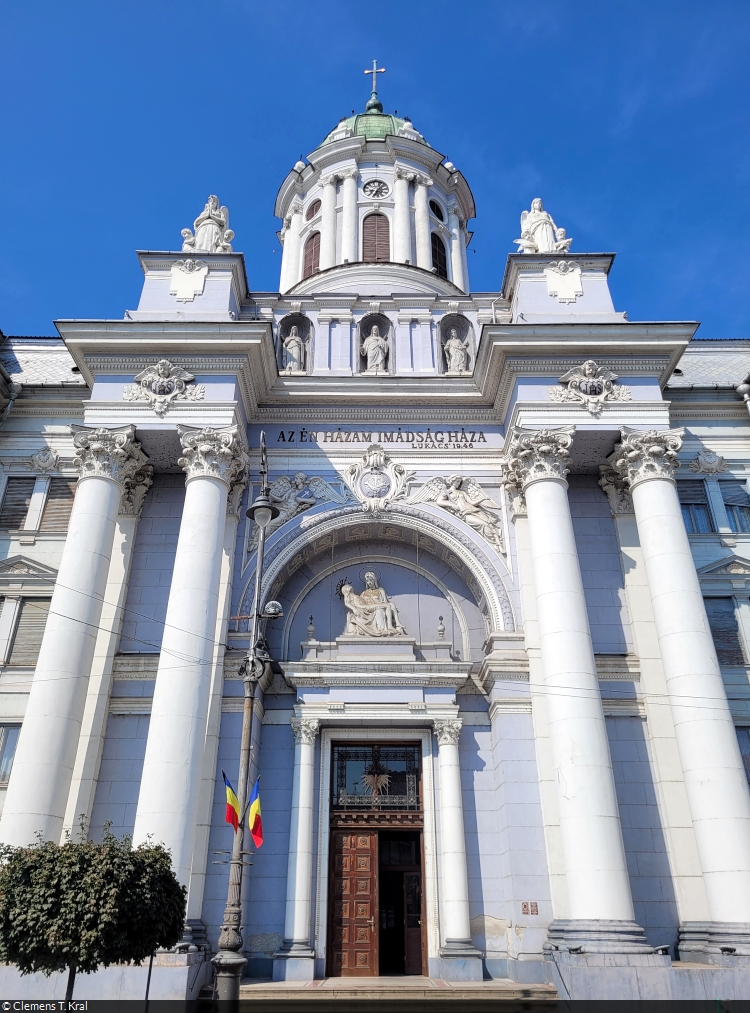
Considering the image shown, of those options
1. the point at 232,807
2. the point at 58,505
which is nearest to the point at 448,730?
the point at 232,807

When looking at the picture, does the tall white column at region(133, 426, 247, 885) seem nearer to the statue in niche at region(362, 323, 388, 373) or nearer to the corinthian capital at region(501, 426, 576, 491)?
the statue in niche at region(362, 323, 388, 373)

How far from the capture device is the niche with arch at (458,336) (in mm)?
24328

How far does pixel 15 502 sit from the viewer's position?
22578mm

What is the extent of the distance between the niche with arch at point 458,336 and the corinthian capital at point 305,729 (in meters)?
11.1

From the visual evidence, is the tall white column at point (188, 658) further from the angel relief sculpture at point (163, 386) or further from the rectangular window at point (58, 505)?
the rectangular window at point (58, 505)

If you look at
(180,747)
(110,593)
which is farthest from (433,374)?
(180,747)

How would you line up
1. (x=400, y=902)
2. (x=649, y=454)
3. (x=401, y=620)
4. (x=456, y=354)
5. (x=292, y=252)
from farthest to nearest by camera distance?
1. (x=292, y=252)
2. (x=456, y=354)
3. (x=401, y=620)
4. (x=649, y=454)
5. (x=400, y=902)

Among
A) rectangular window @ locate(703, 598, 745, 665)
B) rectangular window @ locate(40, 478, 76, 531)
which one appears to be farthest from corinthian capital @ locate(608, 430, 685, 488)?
rectangular window @ locate(40, 478, 76, 531)

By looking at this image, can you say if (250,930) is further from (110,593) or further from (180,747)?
(110,593)

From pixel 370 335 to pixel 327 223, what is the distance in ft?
32.2

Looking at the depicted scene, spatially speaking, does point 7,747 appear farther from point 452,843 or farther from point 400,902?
point 452,843

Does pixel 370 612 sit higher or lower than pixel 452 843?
higher

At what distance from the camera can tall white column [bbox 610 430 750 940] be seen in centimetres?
1606

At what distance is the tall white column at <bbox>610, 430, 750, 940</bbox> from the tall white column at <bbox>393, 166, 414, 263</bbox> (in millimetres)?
14172
